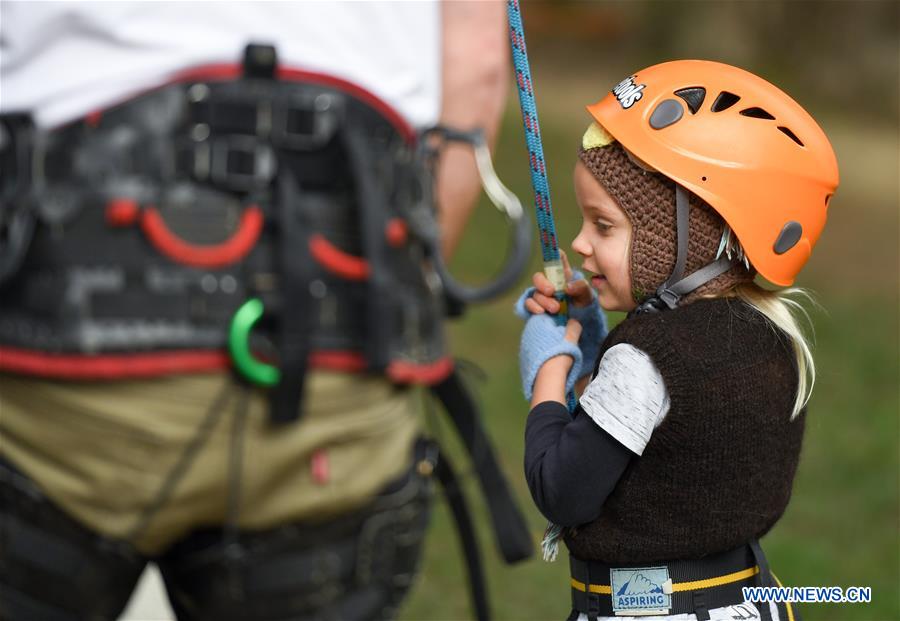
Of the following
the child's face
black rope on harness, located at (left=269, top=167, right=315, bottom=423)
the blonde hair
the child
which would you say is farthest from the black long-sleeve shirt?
black rope on harness, located at (left=269, top=167, right=315, bottom=423)

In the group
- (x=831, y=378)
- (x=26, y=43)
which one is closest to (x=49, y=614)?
(x=26, y=43)

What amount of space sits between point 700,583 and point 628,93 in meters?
0.92

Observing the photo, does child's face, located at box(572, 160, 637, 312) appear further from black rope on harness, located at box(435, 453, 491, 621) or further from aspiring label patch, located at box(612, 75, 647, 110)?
black rope on harness, located at box(435, 453, 491, 621)

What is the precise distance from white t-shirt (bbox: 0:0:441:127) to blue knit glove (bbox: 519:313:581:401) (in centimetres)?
70

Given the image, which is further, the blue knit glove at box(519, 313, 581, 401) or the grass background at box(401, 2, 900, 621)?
the grass background at box(401, 2, 900, 621)

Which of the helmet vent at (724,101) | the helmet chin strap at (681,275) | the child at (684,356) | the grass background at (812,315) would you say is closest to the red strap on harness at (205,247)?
the grass background at (812,315)

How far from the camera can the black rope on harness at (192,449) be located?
1878 millimetres

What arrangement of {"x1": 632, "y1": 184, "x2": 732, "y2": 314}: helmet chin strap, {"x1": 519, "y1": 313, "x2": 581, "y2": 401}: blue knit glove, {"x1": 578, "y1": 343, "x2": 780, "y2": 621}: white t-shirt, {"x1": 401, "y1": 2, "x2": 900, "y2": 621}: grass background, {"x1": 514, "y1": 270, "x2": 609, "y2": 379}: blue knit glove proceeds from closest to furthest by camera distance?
{"x1": 578, "y1": 343, "x2": 780, "y2": 621}: white t-shirt < {"x1": 632, "y1": 184, "x2": 732, "y2": 314}: helmet chin strap < {"x1": 519, "y1": 313, "x2": 581, "y2": 401}: blue knit glove < {"x1": 514, "y1": 270, "x2": 609, "y2": 379}: blue knit glove < {"x1": 401, "y1": 2, "x2": 900, "y2": 621}: grass background

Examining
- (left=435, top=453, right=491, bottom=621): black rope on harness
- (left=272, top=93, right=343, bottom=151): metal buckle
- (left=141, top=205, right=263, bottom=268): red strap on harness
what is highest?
(left=272, top=93, right=343, bottom=151): metal buckle

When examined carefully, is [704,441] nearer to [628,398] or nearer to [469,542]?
[628,398]

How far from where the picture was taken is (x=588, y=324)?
8.52 ft

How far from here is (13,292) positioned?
186cm

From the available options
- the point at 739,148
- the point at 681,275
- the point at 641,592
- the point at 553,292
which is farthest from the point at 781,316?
the point at 641,592

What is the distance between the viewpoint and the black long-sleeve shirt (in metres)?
2.24
